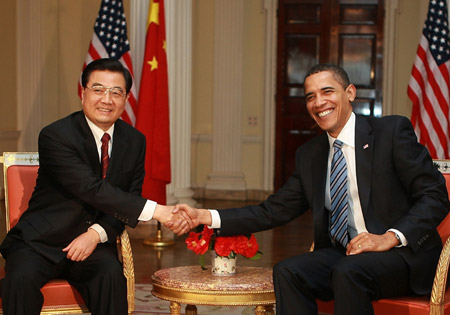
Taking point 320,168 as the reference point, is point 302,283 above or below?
below

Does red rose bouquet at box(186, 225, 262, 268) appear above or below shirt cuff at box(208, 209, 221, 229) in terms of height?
below

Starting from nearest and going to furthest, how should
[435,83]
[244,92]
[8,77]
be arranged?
[435,83] < [8,77] < [244,92]

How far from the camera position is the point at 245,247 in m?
3.36

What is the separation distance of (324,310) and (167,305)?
1.56 metres

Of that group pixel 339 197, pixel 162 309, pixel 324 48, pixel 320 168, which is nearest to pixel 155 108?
pixel 162 309

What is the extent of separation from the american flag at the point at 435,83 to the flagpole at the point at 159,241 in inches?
106

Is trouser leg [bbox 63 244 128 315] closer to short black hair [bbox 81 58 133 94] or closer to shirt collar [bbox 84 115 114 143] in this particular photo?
shirt collar [bbox 84 115 114 143]

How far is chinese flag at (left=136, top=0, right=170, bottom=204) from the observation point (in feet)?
21.6

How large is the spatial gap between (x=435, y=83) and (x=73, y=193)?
16.3 feet

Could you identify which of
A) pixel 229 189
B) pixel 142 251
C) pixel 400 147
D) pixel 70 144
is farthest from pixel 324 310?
pixel 229 189

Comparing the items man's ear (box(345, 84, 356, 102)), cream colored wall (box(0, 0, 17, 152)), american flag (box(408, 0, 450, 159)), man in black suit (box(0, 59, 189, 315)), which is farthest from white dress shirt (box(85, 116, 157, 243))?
cream colored wall (box(0, 0, 17, 152))

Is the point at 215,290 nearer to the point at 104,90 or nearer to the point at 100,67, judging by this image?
the point at 104,90

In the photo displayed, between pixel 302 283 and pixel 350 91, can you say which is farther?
pixel 350 91

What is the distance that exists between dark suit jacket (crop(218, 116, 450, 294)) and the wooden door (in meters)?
7.04
